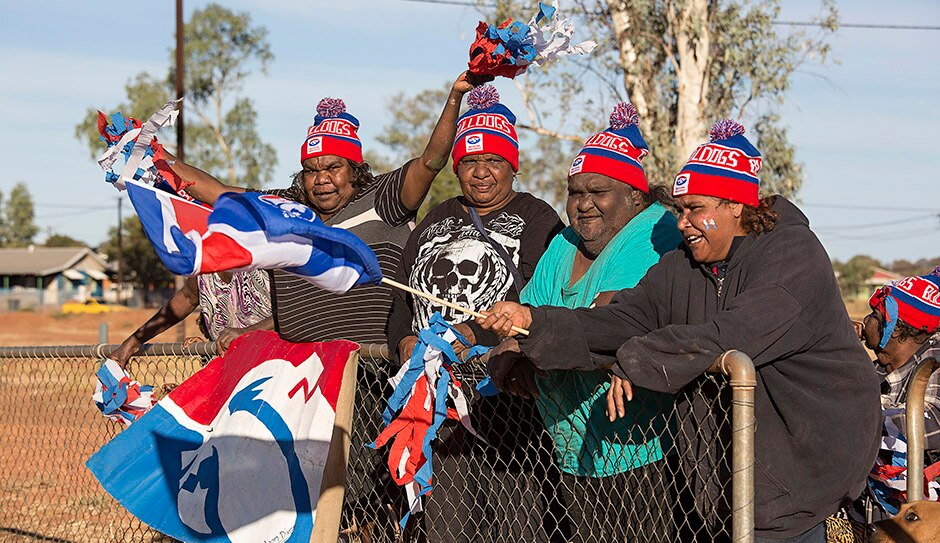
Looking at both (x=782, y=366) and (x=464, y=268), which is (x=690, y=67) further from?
(x=782, y=366)

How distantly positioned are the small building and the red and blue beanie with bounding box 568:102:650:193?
73.8 meters

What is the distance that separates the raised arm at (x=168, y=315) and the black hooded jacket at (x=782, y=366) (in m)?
3.12

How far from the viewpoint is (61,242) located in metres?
95.2

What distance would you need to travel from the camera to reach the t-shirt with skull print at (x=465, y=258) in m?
4.37

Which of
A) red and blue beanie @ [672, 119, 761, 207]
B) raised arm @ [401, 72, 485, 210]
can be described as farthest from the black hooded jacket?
raised arm @ [401, 72, 485, 210]

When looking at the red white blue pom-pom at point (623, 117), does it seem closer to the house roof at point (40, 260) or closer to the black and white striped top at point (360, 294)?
the black and white striped top at point (360, 294)

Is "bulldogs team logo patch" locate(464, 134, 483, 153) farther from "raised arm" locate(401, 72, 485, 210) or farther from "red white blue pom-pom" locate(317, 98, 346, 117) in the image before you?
"red white blue pom-pom" locate(317, 98, 346, 117)

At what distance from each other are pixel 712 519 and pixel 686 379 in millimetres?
494

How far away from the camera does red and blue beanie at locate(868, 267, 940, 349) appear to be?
4.81m

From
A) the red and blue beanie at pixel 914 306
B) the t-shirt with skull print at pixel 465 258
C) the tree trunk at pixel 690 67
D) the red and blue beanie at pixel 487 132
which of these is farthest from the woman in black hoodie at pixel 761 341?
the tree trunk at pixel 690 67

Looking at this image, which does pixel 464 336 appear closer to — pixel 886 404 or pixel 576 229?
pixel 576 229

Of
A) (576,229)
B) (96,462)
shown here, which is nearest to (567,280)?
(576,229)

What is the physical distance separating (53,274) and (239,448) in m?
80.5

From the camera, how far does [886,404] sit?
4707mm
